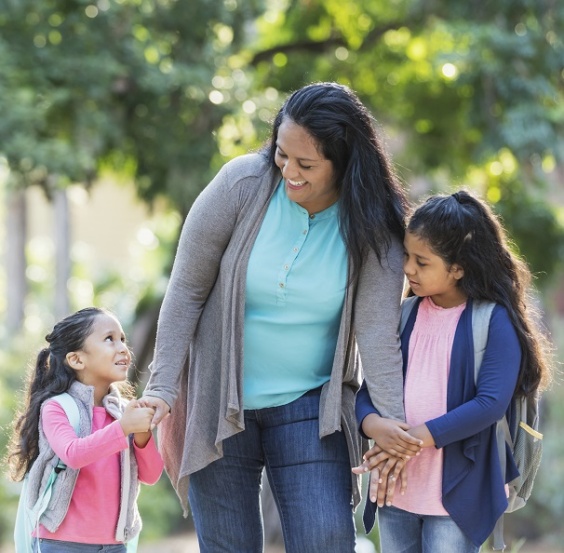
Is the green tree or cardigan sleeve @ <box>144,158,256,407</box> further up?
the green tree

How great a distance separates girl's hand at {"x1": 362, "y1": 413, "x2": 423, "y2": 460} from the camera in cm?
316

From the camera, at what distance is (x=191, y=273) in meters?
3.35

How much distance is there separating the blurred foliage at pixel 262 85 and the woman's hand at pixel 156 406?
159 inches

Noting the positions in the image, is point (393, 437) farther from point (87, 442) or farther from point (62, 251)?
point (62, 251)

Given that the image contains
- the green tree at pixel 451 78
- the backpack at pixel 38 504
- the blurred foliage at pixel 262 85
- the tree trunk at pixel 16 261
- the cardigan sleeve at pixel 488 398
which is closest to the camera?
the cardigan sleeve at pixel 488 398

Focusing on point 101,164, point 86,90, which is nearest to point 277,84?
point 101,164

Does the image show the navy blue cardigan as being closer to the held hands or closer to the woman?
the held hands

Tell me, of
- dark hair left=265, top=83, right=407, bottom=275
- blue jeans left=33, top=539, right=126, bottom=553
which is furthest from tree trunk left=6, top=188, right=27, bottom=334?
dark hair left=265, top=83, right=407, bottom=275

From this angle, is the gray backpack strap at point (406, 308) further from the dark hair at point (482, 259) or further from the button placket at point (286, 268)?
the button placket at point (286, 268)

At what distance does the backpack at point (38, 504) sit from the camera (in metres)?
3.36

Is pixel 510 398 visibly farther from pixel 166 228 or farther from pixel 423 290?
pixel 166 228

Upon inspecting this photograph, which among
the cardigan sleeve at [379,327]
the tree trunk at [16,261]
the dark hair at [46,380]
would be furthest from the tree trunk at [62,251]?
the cardigan sleeve at [379,327]

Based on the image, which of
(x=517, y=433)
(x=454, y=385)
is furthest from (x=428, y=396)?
(x=517, y=433)

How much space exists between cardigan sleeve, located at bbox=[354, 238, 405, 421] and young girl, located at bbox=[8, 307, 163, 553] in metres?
0.66
